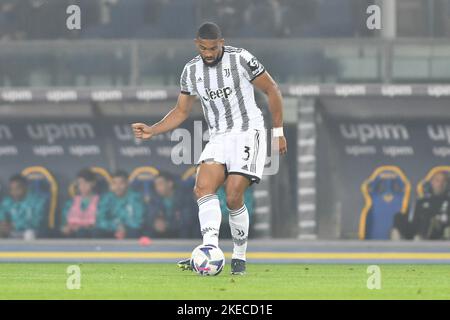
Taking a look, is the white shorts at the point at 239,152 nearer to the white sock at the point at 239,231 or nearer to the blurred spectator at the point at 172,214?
the white sock at the point at 239,231

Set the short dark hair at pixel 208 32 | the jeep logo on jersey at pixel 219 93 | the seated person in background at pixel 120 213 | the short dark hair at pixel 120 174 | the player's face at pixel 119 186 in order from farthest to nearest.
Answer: the short dark hair at pixel 120 174, the player's face at pixel 119 186, the seated person in background at pixel 120 213, the jeep logo on jersey at pixel 219 93, the short dark hair at pixel 208 32

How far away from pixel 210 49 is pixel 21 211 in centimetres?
1282

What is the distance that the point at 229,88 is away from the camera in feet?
39.9

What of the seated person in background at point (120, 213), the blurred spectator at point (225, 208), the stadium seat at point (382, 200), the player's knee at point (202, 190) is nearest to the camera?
the player's knee at point (202, 190)

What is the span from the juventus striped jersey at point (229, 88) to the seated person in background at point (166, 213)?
37.6 ft

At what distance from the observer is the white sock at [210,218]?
11.8m

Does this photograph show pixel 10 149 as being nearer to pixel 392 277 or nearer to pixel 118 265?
pixel 118 265

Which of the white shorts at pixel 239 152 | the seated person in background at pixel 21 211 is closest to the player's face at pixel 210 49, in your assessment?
the white shorts at pixel 239 152

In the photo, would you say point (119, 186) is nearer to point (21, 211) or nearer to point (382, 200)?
point (21, 211)

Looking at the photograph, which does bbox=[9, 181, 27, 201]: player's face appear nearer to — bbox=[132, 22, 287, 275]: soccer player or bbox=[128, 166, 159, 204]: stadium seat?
bbox=[128, 166, 159, 204]: stadium seat

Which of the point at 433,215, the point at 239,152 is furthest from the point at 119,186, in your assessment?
the point at 239,152

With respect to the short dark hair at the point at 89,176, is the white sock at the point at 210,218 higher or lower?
lower

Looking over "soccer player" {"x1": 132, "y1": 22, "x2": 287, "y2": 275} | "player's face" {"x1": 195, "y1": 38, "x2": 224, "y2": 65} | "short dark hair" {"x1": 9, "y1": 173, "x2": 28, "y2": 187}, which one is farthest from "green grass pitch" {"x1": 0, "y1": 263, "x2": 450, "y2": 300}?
"short dark hair" {"x1": 9, "y1": 173, "x2": 28, "y2": 187}
